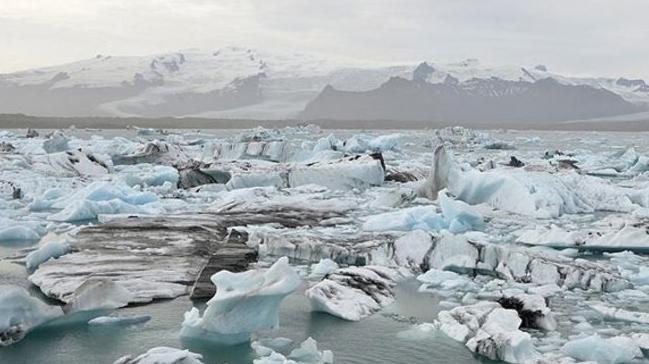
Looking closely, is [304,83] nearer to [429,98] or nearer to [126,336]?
[429,98]

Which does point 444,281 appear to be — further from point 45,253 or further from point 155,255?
point 45,253

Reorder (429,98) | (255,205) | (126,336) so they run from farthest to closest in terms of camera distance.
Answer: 1. (429,98)
2. (255,205)
3. (126,336)

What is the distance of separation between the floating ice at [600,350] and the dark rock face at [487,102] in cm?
9241

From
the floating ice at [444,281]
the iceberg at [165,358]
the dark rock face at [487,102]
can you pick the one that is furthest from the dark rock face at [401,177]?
the dark rock face at [487,102]

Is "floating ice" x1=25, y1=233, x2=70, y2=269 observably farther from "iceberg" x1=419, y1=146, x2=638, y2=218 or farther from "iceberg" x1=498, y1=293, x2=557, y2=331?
"iceberg" x1=419, y1=146, x2=638, y2=218

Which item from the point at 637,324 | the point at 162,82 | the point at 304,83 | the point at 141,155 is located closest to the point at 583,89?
the point at 304,83

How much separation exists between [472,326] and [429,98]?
96.8 metres

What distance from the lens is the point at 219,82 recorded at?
3991 inches

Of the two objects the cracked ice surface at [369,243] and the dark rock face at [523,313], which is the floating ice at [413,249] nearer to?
the cracked ice surface at [369,243]

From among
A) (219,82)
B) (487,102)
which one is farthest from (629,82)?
(219,82)

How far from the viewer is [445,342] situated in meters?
4.98

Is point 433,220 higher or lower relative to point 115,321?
lower

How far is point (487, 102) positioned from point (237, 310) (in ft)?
336

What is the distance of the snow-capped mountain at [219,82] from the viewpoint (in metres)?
89.8
